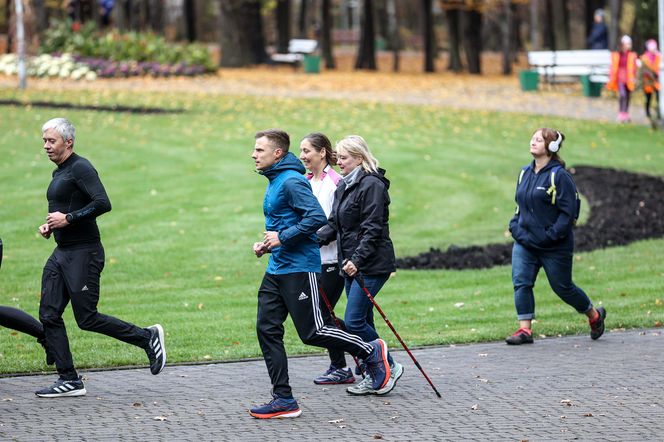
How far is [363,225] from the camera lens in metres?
8.49

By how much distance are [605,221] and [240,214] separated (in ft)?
18.5

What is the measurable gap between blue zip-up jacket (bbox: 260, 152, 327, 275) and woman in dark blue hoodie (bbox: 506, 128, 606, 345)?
114 inches

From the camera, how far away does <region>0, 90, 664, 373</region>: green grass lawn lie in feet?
37.6

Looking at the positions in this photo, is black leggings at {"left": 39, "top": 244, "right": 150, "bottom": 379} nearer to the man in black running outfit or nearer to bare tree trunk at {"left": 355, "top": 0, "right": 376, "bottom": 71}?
the man in black running outfit

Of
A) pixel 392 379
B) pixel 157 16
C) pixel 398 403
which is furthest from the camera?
pixel 157 16

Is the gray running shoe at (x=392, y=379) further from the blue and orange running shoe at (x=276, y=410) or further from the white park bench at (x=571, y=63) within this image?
the white park bench at (x=571, y=63)

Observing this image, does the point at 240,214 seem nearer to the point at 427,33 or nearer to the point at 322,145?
the point at 322,145

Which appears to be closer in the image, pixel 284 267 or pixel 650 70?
pixel 284 267

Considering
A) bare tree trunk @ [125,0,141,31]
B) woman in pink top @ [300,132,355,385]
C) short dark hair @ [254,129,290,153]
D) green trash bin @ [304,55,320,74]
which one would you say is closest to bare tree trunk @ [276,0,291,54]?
green trash bin @ [304,55,320,74]

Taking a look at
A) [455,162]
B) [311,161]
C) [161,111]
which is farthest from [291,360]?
[161,111]

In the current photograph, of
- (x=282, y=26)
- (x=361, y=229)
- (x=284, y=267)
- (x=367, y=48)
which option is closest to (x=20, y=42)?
(x=367, y=48)

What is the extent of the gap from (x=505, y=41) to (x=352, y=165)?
39.9 metres

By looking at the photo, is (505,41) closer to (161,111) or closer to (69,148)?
(161,111)

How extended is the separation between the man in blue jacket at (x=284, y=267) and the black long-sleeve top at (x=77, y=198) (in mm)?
1211
